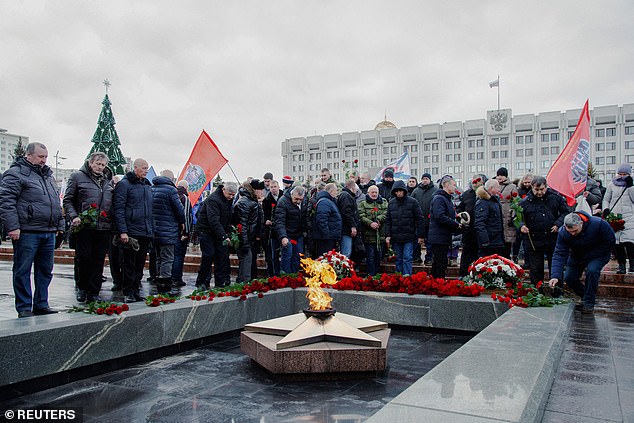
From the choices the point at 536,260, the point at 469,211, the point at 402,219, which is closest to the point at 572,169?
the point at 469,211

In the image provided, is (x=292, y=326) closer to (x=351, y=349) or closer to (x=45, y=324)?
(x=351, y=349)

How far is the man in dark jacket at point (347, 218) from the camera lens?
9227 millimetres

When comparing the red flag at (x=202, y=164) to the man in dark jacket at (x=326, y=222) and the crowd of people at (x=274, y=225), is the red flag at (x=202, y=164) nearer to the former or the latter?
the crowd of people at (x=274, y=225)

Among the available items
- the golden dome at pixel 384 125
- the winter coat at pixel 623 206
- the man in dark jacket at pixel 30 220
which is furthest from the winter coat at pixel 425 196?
the golden dome at pixel 384 125

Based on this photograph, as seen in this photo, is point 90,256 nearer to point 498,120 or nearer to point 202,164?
point 202,164

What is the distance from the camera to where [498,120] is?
8725 cm

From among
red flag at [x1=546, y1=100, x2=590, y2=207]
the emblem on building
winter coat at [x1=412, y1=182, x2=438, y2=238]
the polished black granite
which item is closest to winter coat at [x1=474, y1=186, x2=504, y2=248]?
red flag at [x1=546, y1=100, x2=590, y2=207]

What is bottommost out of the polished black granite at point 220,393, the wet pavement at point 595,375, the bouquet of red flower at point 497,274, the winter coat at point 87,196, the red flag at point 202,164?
the polished black granite at point 220,393

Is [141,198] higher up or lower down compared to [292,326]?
higher up

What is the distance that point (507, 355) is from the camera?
12.5ft

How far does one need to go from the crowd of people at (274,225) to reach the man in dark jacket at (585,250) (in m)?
0.02

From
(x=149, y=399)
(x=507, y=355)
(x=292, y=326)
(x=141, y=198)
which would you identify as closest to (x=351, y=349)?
(x=292, y=326)

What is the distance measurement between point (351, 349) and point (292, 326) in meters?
0.80

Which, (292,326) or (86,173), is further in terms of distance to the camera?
(86,173)
